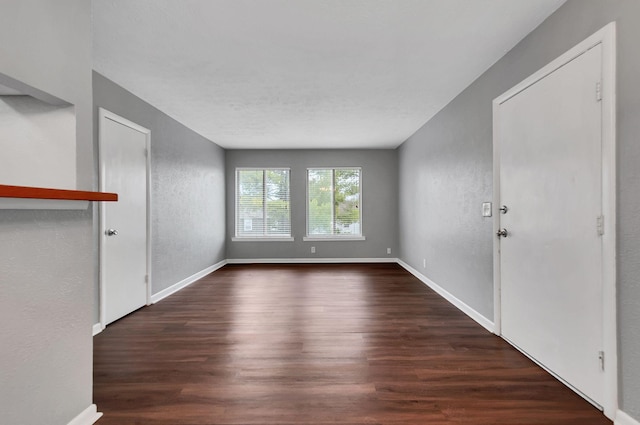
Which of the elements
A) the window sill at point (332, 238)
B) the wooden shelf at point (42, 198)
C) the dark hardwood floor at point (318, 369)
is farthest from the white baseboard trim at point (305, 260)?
the wooden shelf at point (42, 198)

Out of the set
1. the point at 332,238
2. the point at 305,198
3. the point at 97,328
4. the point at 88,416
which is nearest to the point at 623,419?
the point at 88,416

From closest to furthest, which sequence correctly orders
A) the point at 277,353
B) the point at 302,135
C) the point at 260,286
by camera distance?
the point at 277,353 → the point at 260,286 → the point at 302,135

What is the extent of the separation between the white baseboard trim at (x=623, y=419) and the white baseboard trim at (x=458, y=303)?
1.17 metres

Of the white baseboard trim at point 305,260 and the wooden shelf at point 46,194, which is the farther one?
the white baseboard trim at point 305,260

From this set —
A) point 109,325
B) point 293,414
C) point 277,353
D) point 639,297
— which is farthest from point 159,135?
point 639,297

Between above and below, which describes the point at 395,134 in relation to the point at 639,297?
above

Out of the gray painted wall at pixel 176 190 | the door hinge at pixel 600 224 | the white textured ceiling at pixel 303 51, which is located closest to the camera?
the door hinge at pixel 600 224

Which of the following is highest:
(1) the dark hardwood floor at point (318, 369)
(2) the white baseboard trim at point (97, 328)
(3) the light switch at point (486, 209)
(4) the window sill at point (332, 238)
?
(3) the light switch at point (486, 209)

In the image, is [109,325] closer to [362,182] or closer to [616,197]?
[616,197]

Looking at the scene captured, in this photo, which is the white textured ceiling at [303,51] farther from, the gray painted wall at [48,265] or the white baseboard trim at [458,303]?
the white baseboard trim at [458,303]

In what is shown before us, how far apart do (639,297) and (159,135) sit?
4631mm

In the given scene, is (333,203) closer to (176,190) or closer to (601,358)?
(176,190)

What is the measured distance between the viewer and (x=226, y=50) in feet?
8.02

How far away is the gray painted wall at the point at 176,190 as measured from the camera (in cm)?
338
